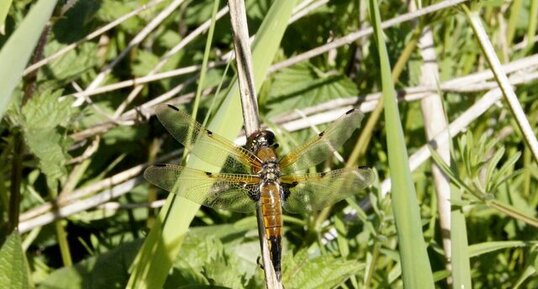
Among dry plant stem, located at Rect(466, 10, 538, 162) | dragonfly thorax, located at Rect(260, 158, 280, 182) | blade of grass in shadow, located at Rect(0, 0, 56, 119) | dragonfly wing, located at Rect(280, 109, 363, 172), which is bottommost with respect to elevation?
blade of grass in shadow, located at Rect(0, 0, 56, 119)

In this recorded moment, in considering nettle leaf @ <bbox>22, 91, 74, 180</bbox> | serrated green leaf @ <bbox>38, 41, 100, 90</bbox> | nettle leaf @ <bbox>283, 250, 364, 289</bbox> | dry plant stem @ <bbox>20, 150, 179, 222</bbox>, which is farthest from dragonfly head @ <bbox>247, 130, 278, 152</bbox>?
serrated green leaf @ <bbox>38, 41, 100, 90</bbox>

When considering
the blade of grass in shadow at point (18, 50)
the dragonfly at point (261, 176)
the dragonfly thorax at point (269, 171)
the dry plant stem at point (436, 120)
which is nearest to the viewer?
the blade of grass in shadow at point (18, 50)

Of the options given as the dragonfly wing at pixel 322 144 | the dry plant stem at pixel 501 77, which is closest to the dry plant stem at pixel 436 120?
the dry plant stem at pixel 501 77

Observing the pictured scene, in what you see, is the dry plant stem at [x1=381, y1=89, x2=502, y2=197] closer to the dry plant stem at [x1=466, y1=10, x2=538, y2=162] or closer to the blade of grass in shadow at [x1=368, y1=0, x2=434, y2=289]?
the dry plant stem at [x1=466, y1=10, x2=538, y2=162]

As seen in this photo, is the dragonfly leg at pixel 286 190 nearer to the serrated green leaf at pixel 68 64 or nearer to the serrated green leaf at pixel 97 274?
the serrated green leaf at pixel 97 274

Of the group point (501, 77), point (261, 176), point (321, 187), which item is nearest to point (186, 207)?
point (261, 176)

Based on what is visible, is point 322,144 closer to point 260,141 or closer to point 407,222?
point 260,141
